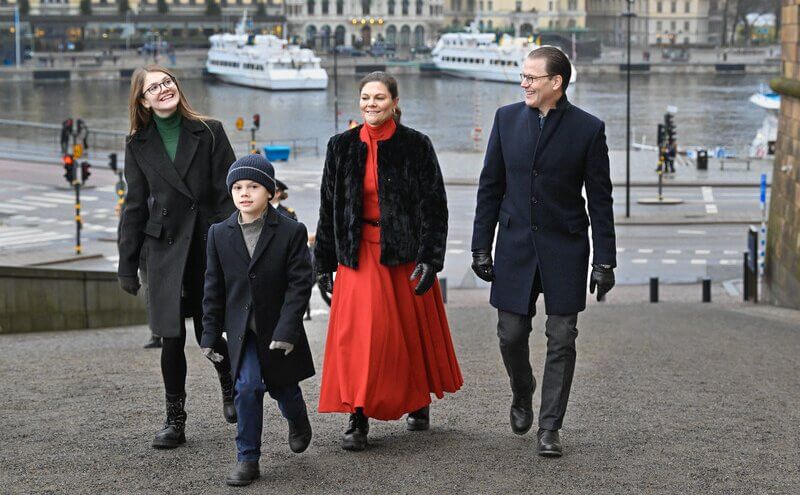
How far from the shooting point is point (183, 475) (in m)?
6.61

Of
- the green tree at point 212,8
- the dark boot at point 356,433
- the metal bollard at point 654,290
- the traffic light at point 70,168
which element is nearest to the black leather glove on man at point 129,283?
the dark boot at point 356,433

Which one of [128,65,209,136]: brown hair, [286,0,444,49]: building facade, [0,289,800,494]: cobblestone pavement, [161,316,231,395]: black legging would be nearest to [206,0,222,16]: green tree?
[286,0,444,49]: building facade

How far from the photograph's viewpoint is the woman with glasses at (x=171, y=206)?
23.6 ft

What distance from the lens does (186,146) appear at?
7.34 meters

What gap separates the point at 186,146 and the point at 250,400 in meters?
1.45

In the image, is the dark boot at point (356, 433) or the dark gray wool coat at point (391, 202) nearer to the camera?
the dark boot at point (356, 433)

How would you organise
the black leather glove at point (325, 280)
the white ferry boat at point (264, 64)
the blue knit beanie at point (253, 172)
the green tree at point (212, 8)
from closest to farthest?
the blue knit beanie at point (253, 172)
the black leather glove at point (325, 280)
the white ferry boat at point (264, 64)
the green tree at point (212, 8)

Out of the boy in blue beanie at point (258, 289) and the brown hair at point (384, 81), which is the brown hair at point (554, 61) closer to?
the brown hair at point (384, 81)

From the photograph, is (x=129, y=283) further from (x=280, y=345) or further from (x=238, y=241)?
(x=280, y=345)

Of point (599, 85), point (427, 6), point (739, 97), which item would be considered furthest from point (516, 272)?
point (427, 6)

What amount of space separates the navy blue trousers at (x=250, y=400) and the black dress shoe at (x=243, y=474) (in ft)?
0.08

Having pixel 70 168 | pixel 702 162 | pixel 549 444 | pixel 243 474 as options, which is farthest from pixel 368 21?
pixel 243 474

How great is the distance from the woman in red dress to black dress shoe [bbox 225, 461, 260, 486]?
0.73m

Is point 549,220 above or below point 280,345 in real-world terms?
above
